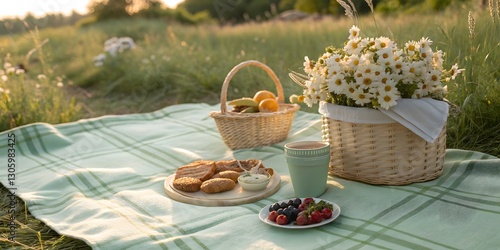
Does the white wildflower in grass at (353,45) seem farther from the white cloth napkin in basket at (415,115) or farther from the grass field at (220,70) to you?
the grass field at (220,70)

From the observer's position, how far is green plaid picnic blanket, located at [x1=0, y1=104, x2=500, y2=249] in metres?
2.22

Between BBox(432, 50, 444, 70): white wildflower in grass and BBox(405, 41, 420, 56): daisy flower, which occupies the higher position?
BBox(405, 41, 420, 56): daisy flower

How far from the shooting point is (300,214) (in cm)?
229

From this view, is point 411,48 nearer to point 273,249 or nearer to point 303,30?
point 273,249

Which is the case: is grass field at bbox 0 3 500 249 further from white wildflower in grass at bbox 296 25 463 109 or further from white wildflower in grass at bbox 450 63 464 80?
white wildflower in grass at bbox 296 25 463 109

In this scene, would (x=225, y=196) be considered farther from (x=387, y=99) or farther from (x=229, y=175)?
(x=387, y=99)

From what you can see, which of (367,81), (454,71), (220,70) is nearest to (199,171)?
(367,81)

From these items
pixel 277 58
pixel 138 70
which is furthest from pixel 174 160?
pixel 138 70

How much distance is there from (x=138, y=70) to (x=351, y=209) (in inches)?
202

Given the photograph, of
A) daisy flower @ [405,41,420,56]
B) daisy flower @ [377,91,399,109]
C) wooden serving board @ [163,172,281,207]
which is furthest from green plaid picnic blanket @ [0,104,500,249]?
daisy flower @ [405,41,420,56]

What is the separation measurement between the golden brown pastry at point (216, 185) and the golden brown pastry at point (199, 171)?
0.11 m

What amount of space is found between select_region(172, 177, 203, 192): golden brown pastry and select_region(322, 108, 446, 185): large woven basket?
0.73m

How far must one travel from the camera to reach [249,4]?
21.4 m

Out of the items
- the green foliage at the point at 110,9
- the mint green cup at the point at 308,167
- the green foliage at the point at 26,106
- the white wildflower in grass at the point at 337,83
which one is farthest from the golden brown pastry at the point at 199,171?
the green foliage at the point at 110,9
